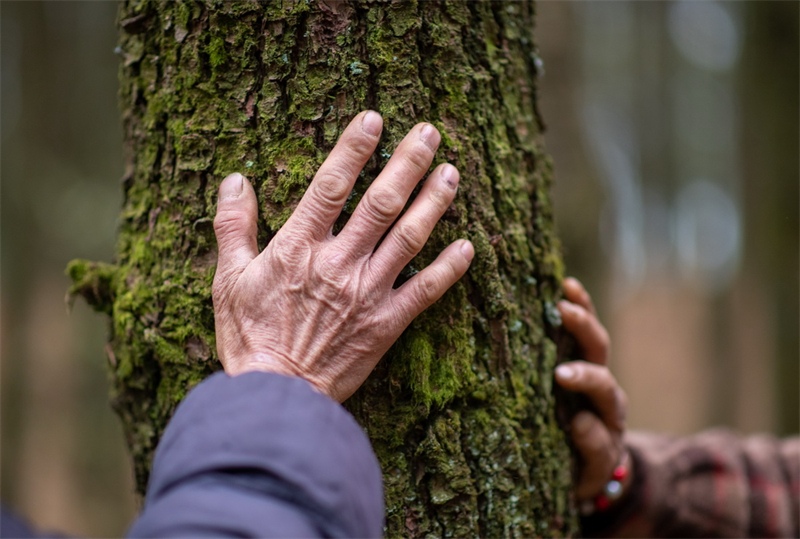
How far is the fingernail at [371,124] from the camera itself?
1344 millimetres

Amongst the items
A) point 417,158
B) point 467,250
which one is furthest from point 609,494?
point 417,158

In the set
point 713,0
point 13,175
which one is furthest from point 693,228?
point 13,175

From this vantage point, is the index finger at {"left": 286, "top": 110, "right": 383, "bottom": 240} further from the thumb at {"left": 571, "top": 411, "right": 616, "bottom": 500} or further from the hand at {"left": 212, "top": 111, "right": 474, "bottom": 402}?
the thumb at {"left": 571, "top": 411, "right": 616, "bottom": 500}

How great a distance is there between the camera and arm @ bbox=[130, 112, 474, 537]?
3.28 ft

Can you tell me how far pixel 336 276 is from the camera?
4.24ft

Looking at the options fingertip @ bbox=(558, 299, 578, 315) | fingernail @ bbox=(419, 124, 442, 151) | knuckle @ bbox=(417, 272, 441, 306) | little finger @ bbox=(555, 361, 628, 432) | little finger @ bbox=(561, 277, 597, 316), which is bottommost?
little finger @ bbox=(555, 361, 628, 432)

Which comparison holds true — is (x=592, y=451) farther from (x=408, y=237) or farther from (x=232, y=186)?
(x=232, y=186)

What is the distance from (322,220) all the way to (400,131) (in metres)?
0.30

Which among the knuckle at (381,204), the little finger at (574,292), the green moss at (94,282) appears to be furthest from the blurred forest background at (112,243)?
the knuckle at (381,204)

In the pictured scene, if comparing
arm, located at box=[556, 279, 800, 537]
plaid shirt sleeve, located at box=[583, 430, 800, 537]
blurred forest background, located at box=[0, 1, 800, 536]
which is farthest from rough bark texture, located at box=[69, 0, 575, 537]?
blurred forest background, located at box=[0, 1, 800, 536]

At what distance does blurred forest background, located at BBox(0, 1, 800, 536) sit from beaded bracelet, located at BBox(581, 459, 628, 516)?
2.79m

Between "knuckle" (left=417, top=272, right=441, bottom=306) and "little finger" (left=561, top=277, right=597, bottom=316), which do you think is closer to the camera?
"knuckle" (left=417, top=272, right=441, bottom=306)

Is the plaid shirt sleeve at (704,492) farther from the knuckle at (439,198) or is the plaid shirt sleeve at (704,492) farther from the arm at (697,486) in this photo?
the knuckle at (439,198)

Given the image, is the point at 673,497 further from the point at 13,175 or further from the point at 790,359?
the point at 13,175
